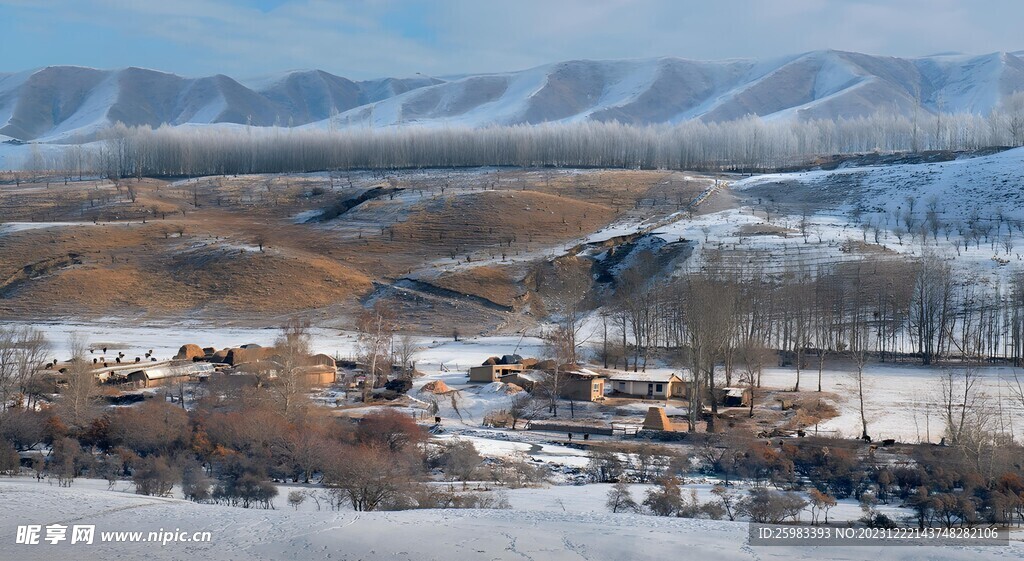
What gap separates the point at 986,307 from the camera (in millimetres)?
47250

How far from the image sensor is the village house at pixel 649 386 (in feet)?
121

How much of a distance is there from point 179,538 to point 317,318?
134 feet

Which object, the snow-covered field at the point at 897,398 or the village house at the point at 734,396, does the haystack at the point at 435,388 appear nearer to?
the village house at the point at 734,396

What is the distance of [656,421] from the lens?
30.8 m

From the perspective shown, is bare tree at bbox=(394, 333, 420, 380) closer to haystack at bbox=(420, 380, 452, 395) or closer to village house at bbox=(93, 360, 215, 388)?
haystack at bbox=(420, 380, 452, 395)

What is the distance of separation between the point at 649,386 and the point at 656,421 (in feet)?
20.7

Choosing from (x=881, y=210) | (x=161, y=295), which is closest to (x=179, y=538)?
(x=161, y=295)

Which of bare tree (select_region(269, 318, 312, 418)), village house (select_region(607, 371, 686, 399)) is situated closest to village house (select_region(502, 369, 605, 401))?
village house (select_region(607, 371, 686, 399))

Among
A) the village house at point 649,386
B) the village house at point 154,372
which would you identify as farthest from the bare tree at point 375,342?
the village house at point 649,386

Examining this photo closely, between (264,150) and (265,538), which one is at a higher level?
(264,150)

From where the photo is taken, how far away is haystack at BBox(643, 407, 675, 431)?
100ft

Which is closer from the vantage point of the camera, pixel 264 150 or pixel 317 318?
pixel 317 318

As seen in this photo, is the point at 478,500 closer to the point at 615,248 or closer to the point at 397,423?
the point at 397,423

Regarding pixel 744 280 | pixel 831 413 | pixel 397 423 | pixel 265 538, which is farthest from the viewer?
pixel 744 280
